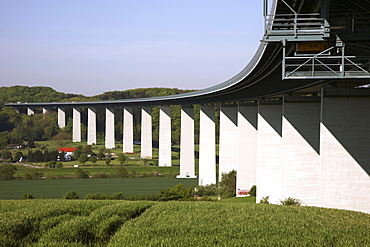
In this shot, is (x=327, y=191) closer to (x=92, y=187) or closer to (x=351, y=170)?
(x=351, y=170)

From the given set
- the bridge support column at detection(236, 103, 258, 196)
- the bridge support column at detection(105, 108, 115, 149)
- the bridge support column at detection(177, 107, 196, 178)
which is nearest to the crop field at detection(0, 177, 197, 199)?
the bridge support column at detection(177, 107, 196, 178)

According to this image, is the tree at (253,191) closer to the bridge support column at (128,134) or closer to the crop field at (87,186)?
the crop field at (87,186)

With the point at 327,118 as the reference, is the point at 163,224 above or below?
below

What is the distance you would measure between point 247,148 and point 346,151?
29.8 m

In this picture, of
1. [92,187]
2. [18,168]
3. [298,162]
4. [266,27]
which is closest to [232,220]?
[266,27]

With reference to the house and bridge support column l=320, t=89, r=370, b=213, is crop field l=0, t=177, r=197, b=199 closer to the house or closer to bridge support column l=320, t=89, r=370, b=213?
the house

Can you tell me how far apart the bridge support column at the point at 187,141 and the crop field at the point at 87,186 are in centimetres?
299

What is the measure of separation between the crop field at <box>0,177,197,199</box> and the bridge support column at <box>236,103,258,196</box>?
1237cm

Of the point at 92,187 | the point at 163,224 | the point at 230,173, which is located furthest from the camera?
the point at 92,187

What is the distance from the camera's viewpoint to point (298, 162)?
40.9 metres

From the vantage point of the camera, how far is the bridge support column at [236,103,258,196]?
2357 inches

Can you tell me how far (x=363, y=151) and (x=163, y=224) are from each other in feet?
43.1

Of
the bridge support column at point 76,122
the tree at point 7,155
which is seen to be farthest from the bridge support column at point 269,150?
the bridge support column at point 76,122

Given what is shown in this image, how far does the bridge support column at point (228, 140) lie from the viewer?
230 ft
